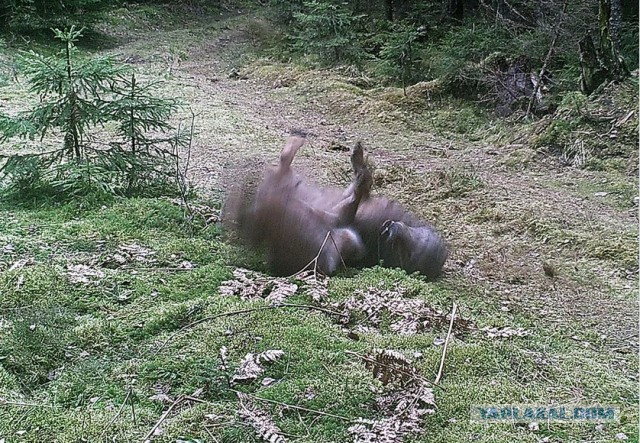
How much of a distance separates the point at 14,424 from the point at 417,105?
31.5 feet

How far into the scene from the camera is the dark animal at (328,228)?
4070 millimetres

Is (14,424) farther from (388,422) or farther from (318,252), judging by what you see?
(318,252)

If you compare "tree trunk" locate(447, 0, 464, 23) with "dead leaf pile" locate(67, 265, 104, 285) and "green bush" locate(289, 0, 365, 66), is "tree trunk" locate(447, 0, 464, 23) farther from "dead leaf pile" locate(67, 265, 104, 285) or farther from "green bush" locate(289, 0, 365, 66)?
"dead leaf pile" locate(67, 265, 104, 285)

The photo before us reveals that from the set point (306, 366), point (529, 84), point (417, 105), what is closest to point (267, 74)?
point (417, 105)

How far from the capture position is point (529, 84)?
10.6 meters

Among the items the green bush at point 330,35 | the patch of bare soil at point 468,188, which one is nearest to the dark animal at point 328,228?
the patch of bare soil at point 468,188

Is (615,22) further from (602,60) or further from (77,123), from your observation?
(77,123)

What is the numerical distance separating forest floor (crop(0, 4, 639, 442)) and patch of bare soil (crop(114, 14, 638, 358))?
22mm

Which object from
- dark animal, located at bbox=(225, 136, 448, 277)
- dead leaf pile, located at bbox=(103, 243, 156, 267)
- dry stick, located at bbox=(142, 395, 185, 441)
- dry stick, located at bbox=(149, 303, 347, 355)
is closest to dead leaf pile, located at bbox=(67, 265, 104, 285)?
dead leaf pile, located at bbox=(103, 243, 156, 267)

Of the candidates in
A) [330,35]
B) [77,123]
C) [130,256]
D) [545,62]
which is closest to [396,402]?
[130,256]

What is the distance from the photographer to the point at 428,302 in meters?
3.59

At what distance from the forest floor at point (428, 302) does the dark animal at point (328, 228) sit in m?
0.23

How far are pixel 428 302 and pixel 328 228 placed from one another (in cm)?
93

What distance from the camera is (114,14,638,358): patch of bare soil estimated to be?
4.24 meters
